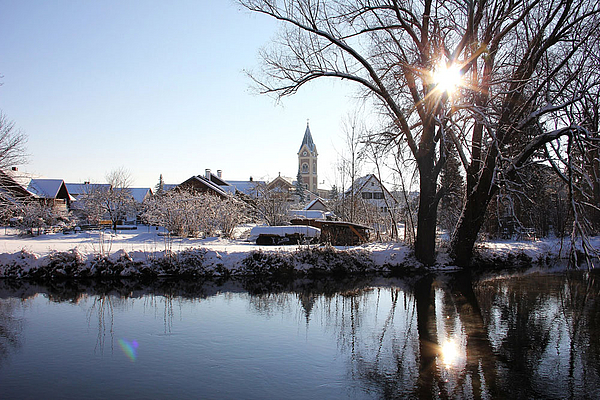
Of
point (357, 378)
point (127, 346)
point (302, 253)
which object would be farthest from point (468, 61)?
point (127, 346)

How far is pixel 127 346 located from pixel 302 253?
31.4ft

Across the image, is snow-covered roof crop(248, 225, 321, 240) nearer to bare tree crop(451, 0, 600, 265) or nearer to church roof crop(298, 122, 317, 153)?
bare tree crop(451, 0, 600, 265)

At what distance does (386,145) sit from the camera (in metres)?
18.6

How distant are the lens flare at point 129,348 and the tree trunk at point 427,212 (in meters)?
12.2

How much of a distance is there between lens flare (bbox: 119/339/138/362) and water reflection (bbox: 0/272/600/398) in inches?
0.7

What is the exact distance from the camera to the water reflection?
711cm

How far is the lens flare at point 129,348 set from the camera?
837cm

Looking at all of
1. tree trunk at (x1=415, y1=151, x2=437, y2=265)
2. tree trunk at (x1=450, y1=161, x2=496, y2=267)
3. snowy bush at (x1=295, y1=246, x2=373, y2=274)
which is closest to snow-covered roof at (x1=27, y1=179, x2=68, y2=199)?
snowy bush at (x1=295, y1=246, x2=373, y2=274)

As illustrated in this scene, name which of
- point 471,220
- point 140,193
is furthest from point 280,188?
point 140,193

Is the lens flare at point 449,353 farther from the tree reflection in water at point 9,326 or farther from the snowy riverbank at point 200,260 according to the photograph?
the snowy riverbank at point 200,260

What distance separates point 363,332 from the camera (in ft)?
32.6

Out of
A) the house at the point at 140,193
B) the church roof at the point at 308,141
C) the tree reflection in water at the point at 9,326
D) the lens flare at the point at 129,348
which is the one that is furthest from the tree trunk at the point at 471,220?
the church roof at the point at 308,141

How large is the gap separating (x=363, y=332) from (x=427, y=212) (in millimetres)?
9176

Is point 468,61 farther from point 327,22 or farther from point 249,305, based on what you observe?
point 249,305
